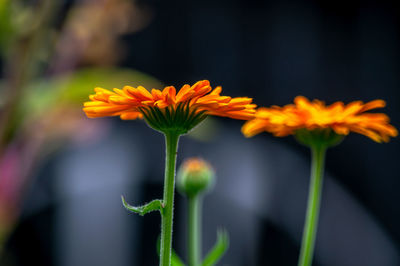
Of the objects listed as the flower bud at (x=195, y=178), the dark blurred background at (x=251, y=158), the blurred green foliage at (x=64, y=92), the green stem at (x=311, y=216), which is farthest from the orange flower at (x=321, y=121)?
the dark blurred background at (x=251, y=158)

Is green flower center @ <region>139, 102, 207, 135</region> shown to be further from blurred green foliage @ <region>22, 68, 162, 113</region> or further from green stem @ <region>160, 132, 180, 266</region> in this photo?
blurred green foliage @ <region>22, 68, 162, 113</region>

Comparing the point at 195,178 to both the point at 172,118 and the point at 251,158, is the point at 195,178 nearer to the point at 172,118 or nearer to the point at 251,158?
the point at 172,118

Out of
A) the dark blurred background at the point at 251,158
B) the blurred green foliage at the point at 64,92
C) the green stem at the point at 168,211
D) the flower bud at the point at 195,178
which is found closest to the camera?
the green stem at the point at 168,211

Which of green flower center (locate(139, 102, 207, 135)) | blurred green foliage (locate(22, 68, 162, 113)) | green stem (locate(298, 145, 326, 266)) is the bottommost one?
green stem (locate(298, 145, 326, 266))

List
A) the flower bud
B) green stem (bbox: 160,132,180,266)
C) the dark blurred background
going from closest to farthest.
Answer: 1. green stem (bbox: 160,132,180,266)
2. the flower bud
3. the dark blurred background

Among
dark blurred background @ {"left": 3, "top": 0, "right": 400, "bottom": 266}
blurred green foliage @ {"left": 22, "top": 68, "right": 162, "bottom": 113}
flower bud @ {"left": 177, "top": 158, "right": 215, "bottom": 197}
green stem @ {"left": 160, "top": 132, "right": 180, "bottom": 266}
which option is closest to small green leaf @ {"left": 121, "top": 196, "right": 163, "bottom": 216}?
green stem @ {"left": 160, "top": 132, "right": 180, "bottom": 266}

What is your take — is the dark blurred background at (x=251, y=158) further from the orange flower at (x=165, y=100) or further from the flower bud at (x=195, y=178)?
the orange flower at (x=165, y=100)

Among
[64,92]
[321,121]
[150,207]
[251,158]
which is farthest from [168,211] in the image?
[251,158]
